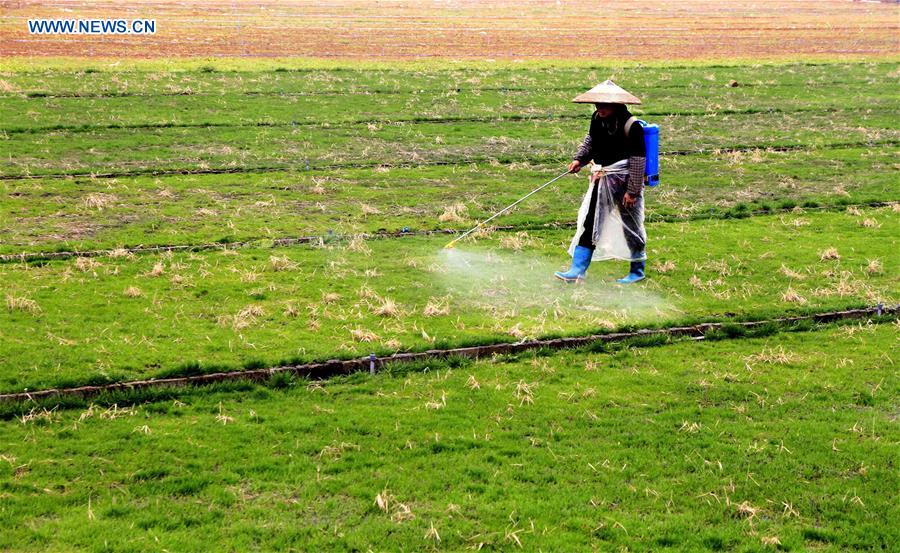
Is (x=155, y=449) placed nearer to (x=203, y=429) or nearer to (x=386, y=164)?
(x=203, y=429)

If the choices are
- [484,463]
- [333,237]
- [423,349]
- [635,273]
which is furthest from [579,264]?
[484,463]

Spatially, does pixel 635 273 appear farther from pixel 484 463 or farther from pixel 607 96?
pixel 484 463

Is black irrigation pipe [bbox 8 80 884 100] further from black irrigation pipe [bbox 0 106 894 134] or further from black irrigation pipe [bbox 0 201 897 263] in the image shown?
black irrigation pipe [bbox 0 201 897 263]

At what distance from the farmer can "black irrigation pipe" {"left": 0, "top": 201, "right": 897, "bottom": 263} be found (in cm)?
309

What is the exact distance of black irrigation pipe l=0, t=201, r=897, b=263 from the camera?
552 inches

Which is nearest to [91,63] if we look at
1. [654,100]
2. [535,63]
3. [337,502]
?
[535,63]

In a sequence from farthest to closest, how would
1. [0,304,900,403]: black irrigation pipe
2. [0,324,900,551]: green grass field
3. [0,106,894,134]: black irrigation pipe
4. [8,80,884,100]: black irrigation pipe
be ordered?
[8,80,884,100]: black irrigation pipe < [0,106,894,134]: black irrigation pipe < [0,304,900,403]: black irrigation pipe < [0,324,900,551]: green grass field

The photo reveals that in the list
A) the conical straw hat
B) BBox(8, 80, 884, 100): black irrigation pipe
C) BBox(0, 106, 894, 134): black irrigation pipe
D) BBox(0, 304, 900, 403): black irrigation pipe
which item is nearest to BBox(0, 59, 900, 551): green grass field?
BBox(0, 304, 900, 403): black irrigation pipe

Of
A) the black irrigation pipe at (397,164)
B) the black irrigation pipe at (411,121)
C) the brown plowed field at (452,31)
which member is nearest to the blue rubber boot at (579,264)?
the black irrigation pipe at (397,164)

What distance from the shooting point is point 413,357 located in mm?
10430

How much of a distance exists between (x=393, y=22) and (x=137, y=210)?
156 ft

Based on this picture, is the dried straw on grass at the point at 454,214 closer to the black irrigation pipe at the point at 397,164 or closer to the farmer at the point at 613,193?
the farmer at the point at 613,193

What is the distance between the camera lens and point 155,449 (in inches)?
325

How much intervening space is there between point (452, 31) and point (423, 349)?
158 feet
